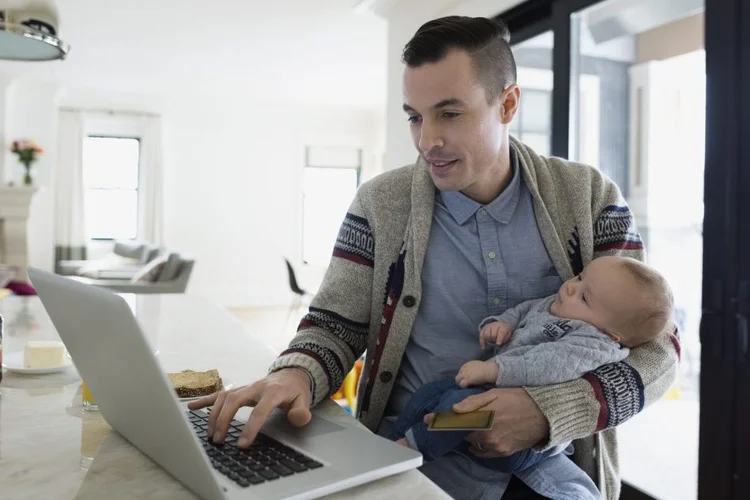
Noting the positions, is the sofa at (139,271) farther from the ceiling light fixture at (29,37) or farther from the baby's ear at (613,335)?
the baby's ear at (613,335)

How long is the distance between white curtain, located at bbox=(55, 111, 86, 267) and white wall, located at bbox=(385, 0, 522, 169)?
17.3 ft

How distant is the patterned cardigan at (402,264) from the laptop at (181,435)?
1.09ft

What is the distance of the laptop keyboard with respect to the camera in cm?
79

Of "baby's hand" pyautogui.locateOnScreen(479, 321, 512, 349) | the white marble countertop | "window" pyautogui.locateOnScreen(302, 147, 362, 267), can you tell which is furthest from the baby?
"window" pyautogui.locateOnScreen(302, 147, 362, 267)

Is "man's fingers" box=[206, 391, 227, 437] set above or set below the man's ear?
below

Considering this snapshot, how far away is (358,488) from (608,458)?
30.3 inches

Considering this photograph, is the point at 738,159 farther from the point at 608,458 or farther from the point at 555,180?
the point at 608,458

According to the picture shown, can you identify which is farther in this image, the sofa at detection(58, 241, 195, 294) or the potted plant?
the potted plant

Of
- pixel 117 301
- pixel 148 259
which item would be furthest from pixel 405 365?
pixel 148 259

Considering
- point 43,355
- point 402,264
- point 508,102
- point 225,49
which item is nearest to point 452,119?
point 508,102

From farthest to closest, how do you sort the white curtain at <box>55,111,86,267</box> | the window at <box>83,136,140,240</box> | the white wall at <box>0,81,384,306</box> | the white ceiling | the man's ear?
the white wall at <box>0,81,384,306</box> → the window at <box>83,136,140,240</box> → the white curtain at <box>55,111,86,267</box> → the white ceiling → the man's ear

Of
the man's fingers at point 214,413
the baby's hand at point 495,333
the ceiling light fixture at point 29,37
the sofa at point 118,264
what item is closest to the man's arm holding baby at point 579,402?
the baby's hand at point 495,333

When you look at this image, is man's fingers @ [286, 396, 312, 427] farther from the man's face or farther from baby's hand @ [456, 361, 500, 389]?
the man's face

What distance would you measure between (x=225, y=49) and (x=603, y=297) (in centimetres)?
654
